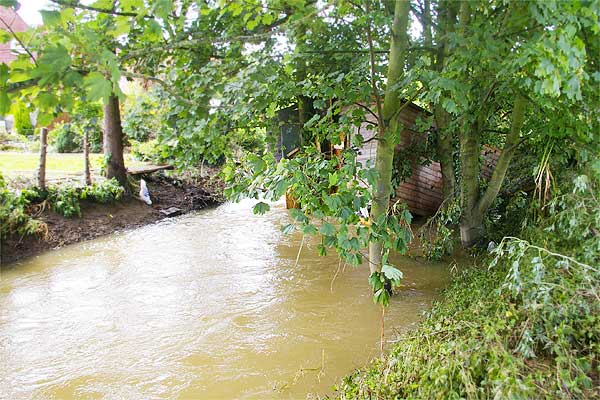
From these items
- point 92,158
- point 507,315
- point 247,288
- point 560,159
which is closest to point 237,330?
point 247,288

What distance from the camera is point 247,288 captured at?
584cm

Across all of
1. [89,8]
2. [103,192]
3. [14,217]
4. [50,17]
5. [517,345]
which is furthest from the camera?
[103,192]

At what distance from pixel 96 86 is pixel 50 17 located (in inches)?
11.5

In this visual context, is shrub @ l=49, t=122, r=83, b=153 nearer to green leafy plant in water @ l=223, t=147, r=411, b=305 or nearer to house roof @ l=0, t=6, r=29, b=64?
green leafy plant in water @ l=223, t=147, r=411, b=305

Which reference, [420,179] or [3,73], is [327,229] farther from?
[420,179]

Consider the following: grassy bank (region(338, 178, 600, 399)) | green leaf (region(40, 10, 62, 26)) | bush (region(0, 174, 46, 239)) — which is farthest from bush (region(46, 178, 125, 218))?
green leaf (region(40, 10, 62, 26))

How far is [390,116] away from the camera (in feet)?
13.8

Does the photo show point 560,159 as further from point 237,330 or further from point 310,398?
point 237,330

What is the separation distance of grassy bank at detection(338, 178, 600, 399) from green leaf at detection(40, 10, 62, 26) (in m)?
2.49

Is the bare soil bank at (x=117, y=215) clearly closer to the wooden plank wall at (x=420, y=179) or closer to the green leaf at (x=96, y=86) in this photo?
the wooden plank wall at (x=420, y=179)

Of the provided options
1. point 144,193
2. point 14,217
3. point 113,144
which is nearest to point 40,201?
point 14,217

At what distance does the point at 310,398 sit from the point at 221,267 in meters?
3.76

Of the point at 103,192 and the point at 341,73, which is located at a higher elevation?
the point at 341,73

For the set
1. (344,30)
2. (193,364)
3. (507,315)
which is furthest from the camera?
(344,30)
